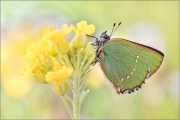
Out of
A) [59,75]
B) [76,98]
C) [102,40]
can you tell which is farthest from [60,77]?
[102,40]

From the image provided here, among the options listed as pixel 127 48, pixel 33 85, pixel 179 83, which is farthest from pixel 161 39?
pixel 127 48

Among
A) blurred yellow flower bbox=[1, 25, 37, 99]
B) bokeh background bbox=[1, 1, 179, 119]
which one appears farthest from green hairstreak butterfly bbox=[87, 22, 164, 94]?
blurred yellow flower bbox=[1, 25, 37, 99]

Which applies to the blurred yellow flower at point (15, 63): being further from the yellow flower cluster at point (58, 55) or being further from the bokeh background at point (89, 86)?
the yellow flower cluster at point (58, 55)

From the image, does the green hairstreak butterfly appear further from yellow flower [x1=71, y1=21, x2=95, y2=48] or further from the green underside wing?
yellow flower [x1=71, y1=21, x2=95, y2=48]

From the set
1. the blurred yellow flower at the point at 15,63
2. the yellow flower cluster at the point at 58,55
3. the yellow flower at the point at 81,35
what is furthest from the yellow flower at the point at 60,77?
the blurred yellow flower at the point at 15,63

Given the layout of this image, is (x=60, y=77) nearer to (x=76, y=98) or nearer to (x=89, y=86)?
(x=76, y=98)

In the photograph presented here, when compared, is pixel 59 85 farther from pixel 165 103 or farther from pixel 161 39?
pixel 161 39

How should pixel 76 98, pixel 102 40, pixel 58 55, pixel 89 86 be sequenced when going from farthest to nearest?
pixel 89 86
pixel 102 40
pixel 58 55
pixel 76 98
